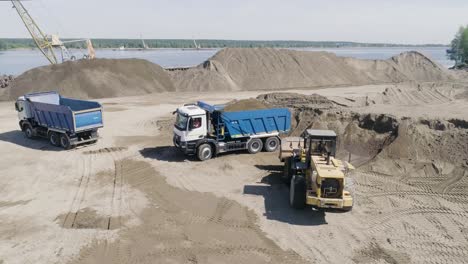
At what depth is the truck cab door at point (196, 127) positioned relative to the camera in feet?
52.6

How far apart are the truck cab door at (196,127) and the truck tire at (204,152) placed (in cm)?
48

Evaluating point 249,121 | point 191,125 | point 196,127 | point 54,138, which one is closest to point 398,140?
point 249,121

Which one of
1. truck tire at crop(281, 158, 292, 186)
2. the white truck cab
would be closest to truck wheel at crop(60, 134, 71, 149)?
the white truck cab

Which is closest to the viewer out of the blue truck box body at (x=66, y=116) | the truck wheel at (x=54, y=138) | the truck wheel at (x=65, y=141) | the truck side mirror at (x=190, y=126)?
the truck side mirror at (x=190, y=126)

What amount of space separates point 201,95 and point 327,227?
29.2 meters

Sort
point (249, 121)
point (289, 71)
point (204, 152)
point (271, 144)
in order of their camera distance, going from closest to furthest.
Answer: point (204, 152), point (249, 121), point (271, 144), point (289, 71)

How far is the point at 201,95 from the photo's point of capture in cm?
3859

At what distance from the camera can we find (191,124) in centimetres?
1603

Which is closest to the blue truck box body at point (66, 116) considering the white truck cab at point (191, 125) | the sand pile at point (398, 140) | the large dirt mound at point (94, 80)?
the white truck cab at point (191, 125)

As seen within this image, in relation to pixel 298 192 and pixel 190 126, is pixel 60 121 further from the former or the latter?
pixel 298 192

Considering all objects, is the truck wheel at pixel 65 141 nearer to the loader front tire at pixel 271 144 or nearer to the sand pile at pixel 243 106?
the sand pile at pixel 243 106

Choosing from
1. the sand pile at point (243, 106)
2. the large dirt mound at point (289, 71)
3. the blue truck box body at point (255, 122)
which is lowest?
the large dirt mound at point (289, 71)

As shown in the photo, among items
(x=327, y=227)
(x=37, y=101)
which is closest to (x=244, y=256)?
(x=327, y=227)

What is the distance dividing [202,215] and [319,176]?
12.6 feet
